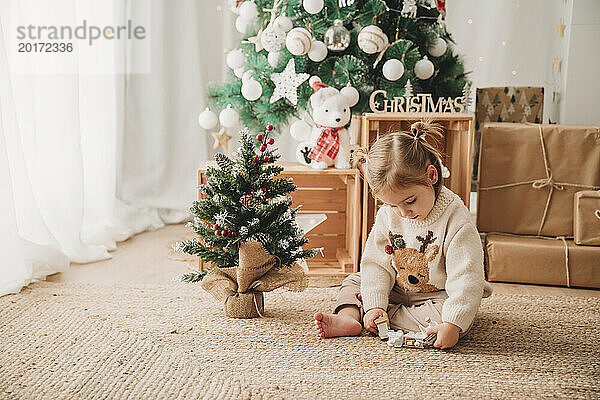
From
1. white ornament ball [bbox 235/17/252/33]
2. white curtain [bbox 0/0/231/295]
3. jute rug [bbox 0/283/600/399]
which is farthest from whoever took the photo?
white ornament ball [bbox 235/17/252/33]

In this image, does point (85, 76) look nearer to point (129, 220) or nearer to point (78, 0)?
point (78, 0)

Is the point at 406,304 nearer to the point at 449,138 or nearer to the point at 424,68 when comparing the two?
the point at 449,138

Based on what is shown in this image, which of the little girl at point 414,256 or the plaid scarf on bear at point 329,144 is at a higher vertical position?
the plaid scarf on bear at point 329,144

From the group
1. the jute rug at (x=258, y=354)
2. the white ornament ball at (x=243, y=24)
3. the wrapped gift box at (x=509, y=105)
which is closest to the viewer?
the jute rug at (x=258, y=354)

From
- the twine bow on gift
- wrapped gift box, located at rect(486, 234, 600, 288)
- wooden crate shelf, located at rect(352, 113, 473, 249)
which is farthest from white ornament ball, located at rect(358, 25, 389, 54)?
the twine bow on gift

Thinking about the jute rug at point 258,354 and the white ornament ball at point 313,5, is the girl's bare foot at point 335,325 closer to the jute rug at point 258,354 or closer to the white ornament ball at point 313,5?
the jute rug at point 258,354

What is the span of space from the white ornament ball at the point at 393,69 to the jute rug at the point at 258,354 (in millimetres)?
819

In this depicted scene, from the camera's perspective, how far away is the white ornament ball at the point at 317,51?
221 cm

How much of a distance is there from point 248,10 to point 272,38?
0.16 meters

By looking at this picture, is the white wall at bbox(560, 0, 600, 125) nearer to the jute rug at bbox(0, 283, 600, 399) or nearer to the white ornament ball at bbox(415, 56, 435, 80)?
the white ornament ball at bbox(415, 56, 435, 80)

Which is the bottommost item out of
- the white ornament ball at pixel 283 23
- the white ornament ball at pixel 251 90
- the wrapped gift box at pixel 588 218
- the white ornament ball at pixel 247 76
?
the wrapped gift box at pixel 588 218

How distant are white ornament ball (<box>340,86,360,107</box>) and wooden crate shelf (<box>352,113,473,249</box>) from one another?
63mm

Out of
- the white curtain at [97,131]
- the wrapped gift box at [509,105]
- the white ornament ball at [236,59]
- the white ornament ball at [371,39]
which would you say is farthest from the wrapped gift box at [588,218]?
the white curtain at [97,131]

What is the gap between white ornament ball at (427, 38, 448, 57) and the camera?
234 centimetres
